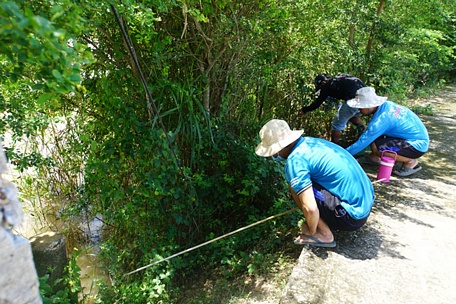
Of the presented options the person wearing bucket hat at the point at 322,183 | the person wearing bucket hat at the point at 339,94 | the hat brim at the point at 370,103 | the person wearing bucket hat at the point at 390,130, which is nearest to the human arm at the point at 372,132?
the person wearing bucket hat at the point at 390,130

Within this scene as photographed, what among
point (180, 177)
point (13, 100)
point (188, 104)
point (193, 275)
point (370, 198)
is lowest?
point (193, 275)

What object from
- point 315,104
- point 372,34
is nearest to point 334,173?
point 315,104

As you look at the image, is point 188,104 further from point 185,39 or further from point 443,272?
point 443,272

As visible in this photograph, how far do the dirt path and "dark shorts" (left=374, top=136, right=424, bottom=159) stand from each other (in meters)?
0.34

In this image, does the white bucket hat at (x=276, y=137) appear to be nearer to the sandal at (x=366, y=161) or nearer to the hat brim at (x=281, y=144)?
the hat brim at (x=281, y=144)

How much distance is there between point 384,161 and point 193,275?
7.71 ft

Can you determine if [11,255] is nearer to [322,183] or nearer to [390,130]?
[322,183]

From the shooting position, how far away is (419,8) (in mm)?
5492

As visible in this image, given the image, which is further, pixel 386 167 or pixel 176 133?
pixel 386 167

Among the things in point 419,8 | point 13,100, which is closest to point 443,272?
point 13,100

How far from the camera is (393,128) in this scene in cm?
399

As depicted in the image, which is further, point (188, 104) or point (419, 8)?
point (419, 8)

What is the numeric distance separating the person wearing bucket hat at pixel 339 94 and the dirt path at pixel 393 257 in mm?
1255

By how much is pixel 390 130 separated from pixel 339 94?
2.89 feet
